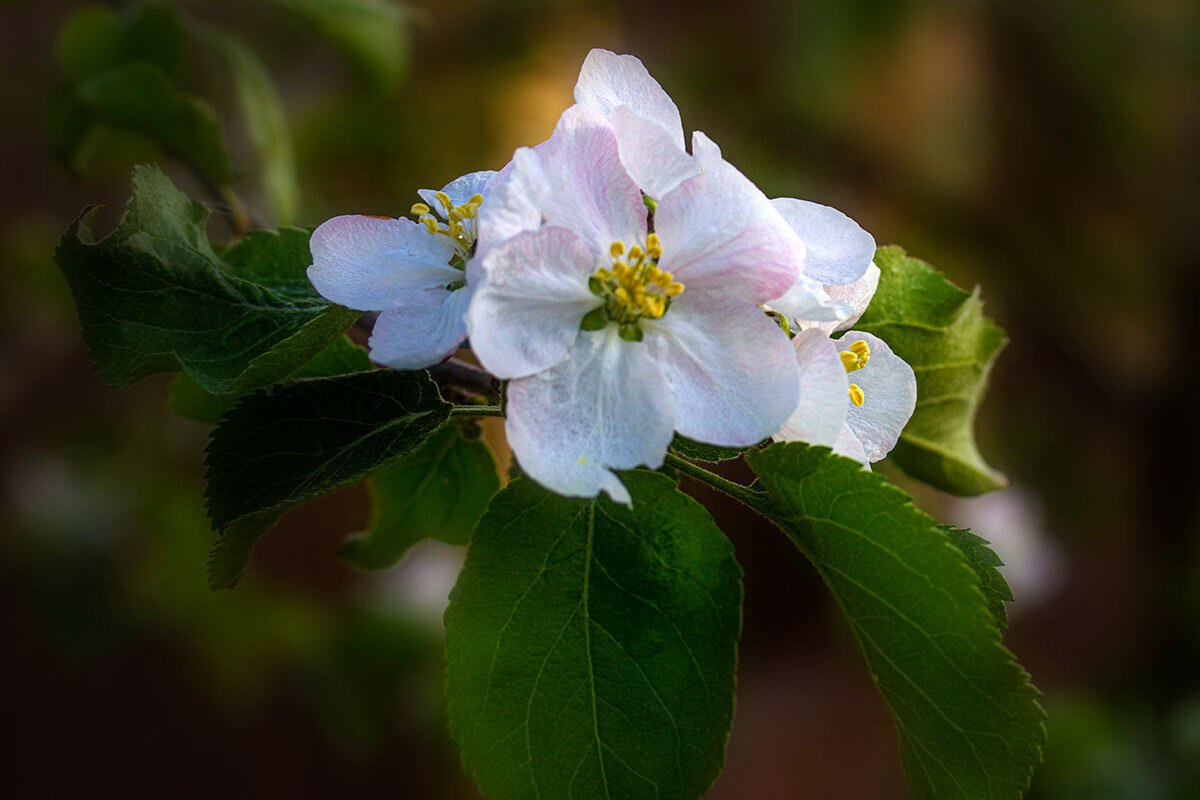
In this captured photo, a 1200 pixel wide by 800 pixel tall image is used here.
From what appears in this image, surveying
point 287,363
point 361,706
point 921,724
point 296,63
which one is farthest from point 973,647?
point 296,63

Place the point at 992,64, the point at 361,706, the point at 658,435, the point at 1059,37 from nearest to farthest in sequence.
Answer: the point at 658,435 < the point at 361,706 < the point at 1059,37 < the point at 992,64

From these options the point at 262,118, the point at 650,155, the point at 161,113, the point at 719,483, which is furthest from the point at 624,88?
the point at 262,118

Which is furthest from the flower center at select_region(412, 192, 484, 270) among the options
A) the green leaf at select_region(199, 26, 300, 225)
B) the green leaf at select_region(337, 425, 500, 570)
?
the green leaf at select_region(199, 26, 300, 225)

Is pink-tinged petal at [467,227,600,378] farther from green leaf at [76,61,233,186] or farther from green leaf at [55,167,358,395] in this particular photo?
green leaf at [76,61,233,186]

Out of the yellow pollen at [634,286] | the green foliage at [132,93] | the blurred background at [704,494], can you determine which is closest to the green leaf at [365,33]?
the blurred background at [704,494]

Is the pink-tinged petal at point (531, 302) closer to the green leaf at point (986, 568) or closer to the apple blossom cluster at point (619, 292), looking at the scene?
the apple blossom cluster at point (619, 292)

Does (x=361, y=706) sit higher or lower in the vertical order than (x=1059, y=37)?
lower

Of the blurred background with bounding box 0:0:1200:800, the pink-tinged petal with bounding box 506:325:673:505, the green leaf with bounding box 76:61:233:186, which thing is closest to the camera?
the pink-tinged petal with bounding box 506:325:673:505

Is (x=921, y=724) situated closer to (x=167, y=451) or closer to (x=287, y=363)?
(x=287, y=363)
